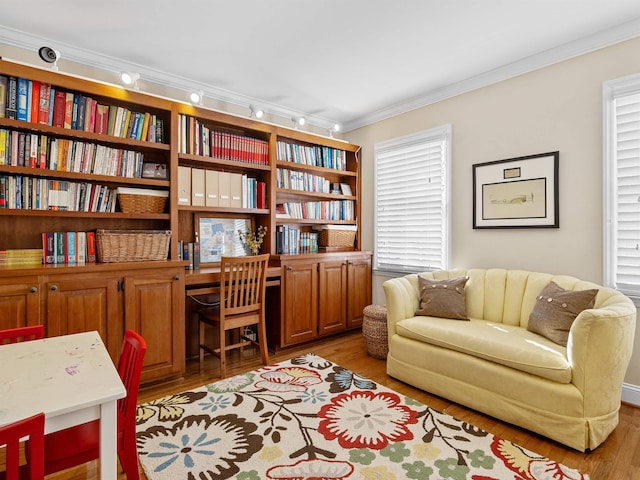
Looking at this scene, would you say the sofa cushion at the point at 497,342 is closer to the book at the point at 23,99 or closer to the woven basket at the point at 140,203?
the woven basket at the point at 140,203

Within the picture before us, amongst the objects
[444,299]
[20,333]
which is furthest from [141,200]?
[444,299]

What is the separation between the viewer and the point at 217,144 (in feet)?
11.1

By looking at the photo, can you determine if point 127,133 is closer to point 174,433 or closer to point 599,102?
point 174,433

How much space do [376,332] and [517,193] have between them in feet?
5.91

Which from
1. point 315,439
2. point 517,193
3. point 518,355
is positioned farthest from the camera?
point 517,193

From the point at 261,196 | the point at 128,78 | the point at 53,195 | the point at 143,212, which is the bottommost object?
the point at 143,212

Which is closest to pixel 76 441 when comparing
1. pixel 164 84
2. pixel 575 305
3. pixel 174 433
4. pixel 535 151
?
pixel 174 433

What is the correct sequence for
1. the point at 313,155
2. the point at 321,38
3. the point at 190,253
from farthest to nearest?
the point at 313,155 < the point at 190,253 < the point at 321,38

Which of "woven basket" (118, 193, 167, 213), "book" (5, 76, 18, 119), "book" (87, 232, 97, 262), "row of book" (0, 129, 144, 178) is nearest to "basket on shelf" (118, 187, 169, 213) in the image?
"woven basket" (118, 193, 167, 213)

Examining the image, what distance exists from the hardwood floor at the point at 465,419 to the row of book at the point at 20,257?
4.05 ft

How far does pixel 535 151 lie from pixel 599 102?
1.73ft

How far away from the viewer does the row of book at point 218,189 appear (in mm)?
3170

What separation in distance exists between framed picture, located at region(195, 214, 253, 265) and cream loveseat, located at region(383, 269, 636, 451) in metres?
1.67

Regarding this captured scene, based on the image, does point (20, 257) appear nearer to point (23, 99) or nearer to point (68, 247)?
point (68, 247)
